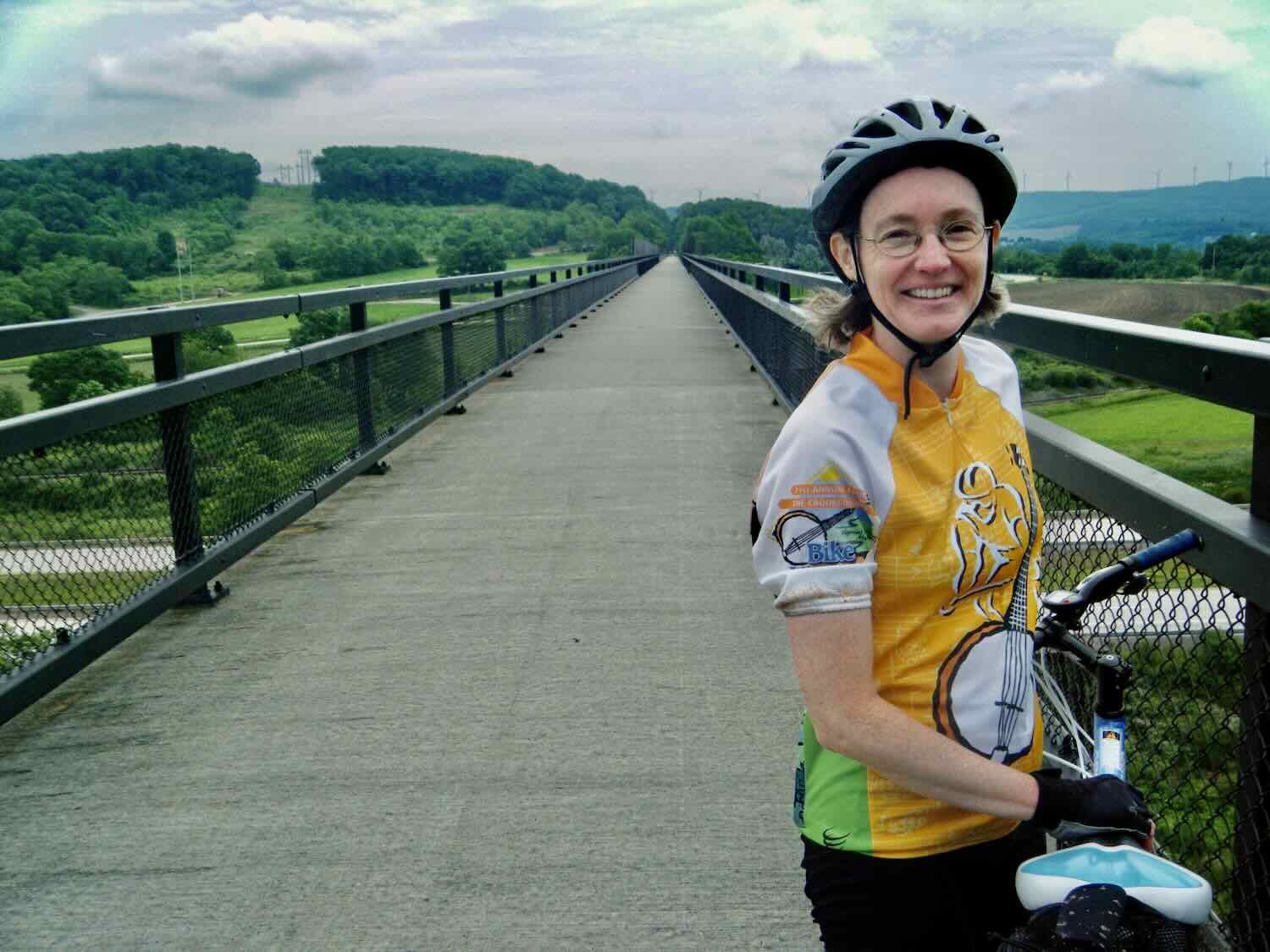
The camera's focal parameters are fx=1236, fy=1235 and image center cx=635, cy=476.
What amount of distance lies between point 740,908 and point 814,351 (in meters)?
4.78

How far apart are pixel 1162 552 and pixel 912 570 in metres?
0.42

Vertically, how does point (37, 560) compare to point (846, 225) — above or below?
below

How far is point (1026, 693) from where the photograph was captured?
168cm

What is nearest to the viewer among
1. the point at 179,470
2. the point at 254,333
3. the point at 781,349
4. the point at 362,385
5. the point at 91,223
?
the point at 179,470

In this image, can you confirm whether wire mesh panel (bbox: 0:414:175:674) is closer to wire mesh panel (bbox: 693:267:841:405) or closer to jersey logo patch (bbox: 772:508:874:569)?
wire mesh panel (bbox: 693:267:841:405)

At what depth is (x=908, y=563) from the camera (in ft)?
5.14

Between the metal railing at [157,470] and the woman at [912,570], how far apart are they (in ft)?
9.54

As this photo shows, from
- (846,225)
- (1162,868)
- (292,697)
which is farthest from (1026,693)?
(292,697)

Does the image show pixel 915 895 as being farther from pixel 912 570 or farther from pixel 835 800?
pixel 912 570

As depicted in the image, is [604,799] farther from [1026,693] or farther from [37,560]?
[37,560]

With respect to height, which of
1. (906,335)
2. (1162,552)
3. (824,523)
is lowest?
(1162,552)

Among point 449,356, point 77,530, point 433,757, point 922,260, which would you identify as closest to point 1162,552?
point 922,260

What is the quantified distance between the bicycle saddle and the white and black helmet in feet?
2.91

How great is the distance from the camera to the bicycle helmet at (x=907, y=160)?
1635 millimetres
